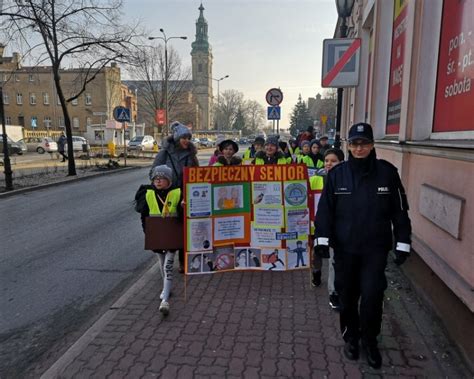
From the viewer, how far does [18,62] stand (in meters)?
15.3

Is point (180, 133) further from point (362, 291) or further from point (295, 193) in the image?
point (362, 291)

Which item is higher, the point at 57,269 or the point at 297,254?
the point at 297,254

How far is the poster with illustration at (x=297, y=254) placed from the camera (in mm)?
4797

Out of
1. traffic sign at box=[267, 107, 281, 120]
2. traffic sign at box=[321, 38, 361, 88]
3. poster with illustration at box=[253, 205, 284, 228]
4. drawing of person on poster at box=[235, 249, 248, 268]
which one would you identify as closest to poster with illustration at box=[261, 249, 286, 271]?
drawing of person on poster at box=[235, 249, 248, 268]

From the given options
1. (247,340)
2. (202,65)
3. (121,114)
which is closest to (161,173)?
(247,340)

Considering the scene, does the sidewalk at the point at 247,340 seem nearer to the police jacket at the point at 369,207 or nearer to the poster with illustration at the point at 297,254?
the poster with illustration at the point at 297,254

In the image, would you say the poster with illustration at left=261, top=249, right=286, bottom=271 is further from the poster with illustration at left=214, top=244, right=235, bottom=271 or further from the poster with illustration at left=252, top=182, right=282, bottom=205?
the poster with illustration at left=252, top=182, right=282, bottom=205

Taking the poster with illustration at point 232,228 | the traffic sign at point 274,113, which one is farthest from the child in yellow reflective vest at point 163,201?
the traffic sign at point 274,113

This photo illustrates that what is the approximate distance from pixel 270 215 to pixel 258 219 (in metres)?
0.16

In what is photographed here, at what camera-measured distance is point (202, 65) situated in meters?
115

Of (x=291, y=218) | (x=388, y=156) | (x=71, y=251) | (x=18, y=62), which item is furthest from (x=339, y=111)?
(x=18, y=62)

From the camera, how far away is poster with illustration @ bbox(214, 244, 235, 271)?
4641 millimetres

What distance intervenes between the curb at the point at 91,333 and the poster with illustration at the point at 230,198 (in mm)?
1367

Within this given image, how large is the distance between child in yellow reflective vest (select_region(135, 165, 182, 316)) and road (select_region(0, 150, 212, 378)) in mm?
874
